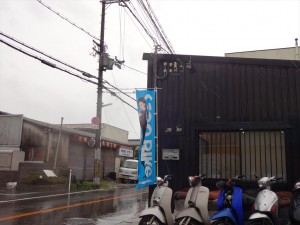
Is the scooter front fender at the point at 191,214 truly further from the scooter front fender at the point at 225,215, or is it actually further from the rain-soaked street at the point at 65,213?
the rain-soaked street at the point at 65,213

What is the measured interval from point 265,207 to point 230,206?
62 centimetres

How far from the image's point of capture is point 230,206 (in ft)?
21.2

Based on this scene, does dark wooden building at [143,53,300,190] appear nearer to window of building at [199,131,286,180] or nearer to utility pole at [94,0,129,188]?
window of building at [199,131,286,180]

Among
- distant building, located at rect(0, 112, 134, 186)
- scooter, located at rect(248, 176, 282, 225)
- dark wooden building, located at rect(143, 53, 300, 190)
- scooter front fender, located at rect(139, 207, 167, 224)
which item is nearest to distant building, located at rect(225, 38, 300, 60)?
distant building, located at rect(0, 112, 134, 186)

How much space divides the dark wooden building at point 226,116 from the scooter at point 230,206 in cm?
237

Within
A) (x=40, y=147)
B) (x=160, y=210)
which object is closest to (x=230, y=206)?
(x=160, y=210)

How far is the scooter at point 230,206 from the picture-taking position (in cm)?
618

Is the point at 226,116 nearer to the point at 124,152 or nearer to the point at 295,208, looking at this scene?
the point at 295,208

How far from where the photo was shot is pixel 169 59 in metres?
9.94

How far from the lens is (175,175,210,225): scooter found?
6527 mm

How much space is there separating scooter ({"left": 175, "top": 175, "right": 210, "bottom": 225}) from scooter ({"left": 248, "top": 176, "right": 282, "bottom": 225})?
942mm

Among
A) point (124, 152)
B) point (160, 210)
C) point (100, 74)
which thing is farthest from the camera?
point (124, 152)

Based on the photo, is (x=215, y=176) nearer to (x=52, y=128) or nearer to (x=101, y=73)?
(x=101, y=73)

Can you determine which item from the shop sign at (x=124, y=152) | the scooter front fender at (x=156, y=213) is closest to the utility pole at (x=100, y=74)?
the shop sign at (x=124, y=152)
